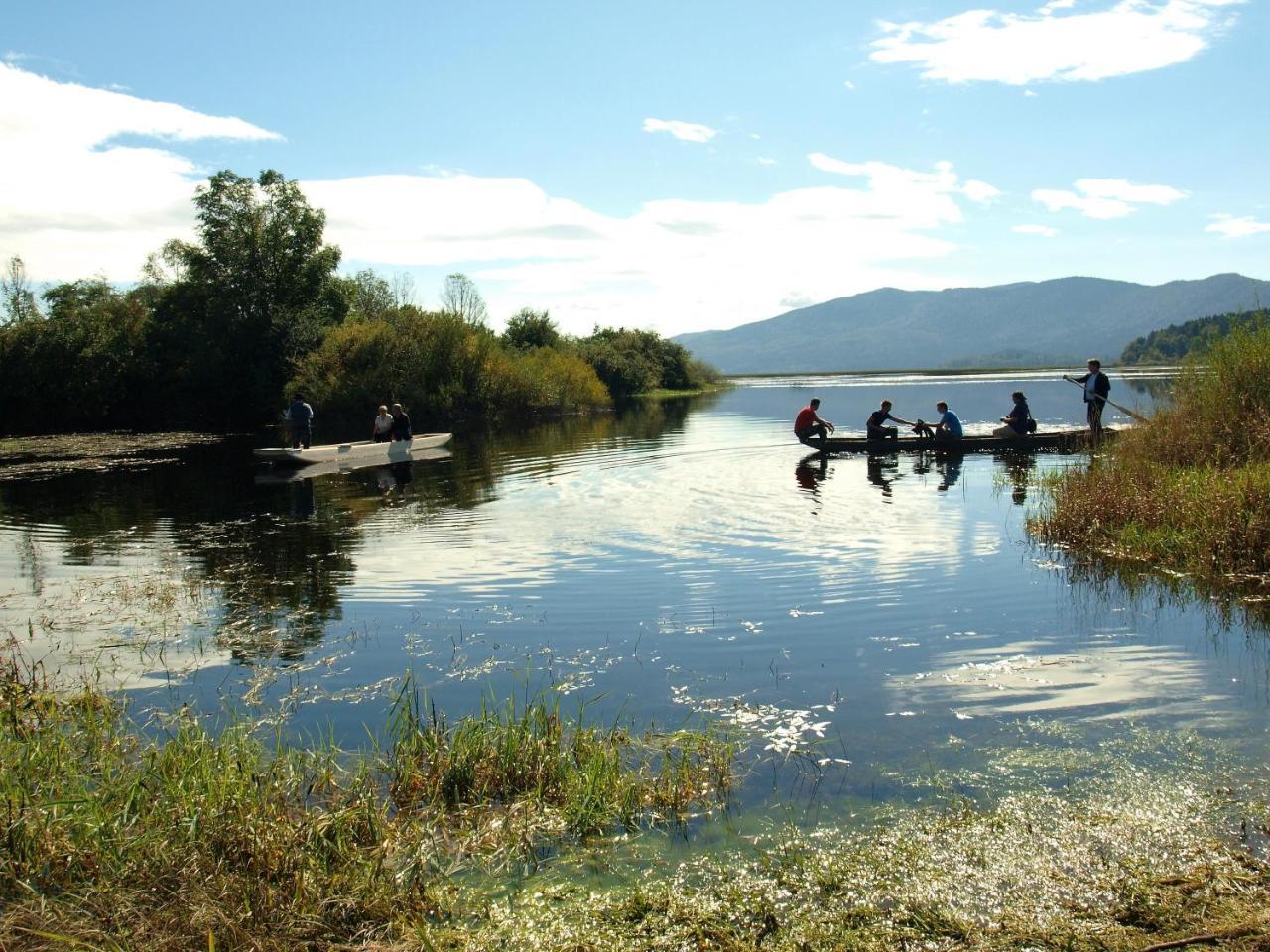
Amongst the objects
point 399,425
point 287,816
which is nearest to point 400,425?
point 399,425

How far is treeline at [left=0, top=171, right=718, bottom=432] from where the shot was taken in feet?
199

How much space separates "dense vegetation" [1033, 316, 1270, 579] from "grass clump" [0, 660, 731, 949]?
9.13m

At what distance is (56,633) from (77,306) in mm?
77057

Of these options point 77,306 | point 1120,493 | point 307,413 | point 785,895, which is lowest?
point 785,895

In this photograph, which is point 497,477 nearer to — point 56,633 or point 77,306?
point 56,633

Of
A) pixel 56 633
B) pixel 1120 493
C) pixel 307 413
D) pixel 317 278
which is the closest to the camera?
pixel 56 633

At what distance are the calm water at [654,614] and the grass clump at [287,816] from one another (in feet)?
3.29

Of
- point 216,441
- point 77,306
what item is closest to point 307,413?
point 216,441

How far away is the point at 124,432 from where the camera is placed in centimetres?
5569

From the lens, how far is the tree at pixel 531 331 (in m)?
86.1

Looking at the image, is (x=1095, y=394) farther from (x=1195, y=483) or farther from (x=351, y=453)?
(x=351, y=453)

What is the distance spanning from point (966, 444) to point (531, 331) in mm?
61349

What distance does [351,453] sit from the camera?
31.8 m

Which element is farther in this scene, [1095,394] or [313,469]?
[313,469]
